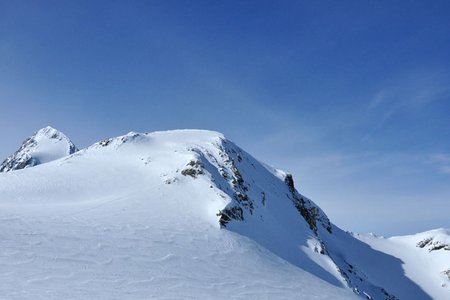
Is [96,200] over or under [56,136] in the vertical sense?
under

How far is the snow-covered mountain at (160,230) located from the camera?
16922 mm

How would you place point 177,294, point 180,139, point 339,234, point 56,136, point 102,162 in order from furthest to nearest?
point 56,136, point 339,234, point 180,139, point 102,162, point 177,294

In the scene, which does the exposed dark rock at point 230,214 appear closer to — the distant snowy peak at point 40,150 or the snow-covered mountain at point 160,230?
the snow-covered mountain at point 160,230

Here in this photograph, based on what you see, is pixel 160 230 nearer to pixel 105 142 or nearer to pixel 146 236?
pixel 146 236

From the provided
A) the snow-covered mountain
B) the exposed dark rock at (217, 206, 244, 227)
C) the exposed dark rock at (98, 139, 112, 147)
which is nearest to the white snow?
the snow-covered mountain

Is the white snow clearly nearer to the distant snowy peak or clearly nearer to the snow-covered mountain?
the snow-covered mountain

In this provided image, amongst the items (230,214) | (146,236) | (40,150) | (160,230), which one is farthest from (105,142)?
(40,150)

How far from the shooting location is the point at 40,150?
14675 cm

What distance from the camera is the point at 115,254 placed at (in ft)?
64.8

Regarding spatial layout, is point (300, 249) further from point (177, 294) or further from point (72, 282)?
point (72, 282)

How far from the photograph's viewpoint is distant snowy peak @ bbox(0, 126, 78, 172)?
5379 inches

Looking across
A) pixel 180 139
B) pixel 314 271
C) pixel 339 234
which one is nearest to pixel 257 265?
pixel 314 271

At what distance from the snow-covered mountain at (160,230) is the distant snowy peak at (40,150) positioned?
104132mm

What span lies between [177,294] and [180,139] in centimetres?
3340
